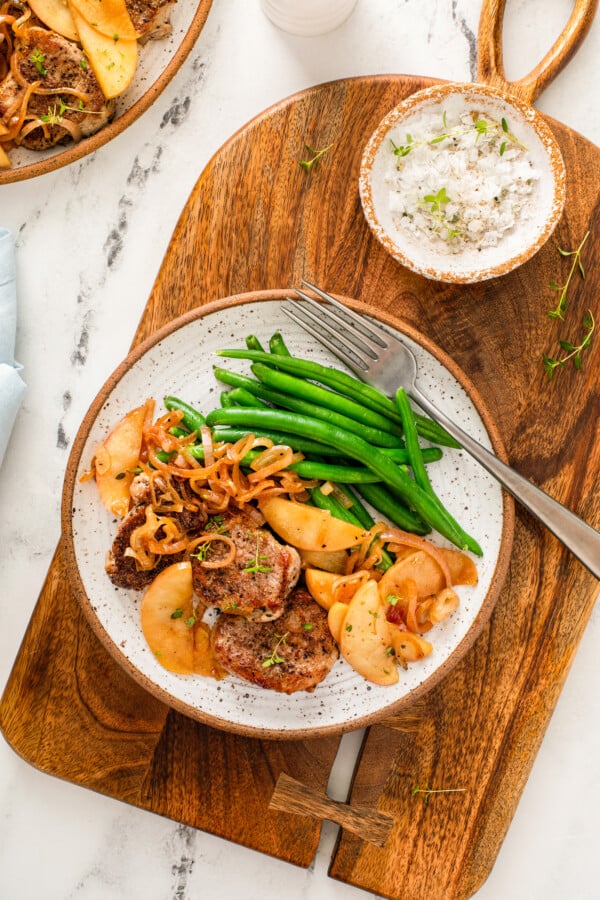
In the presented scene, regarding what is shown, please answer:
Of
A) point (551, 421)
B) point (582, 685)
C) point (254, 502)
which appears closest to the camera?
point (254, 502)

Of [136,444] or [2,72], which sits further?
[2,72]

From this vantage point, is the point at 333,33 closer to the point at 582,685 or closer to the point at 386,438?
the point at 386,438

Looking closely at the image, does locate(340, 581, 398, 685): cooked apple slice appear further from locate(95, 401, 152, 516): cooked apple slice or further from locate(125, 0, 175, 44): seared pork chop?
locate(125, 0, 175, 44): seared pork chop

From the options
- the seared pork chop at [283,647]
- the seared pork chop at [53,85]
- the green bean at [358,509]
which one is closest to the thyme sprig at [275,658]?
the seared pork chop at [283,647]

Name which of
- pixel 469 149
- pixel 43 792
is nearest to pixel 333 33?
pixel 469 149

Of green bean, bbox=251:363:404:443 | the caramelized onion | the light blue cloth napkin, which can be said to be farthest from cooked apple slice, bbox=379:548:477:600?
the light blue cloth napkin

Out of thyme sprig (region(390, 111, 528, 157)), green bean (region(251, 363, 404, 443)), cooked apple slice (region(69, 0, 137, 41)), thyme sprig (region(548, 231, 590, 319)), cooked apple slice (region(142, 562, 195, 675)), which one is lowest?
cooked apple slice (region(142, 562, 195, 675))
